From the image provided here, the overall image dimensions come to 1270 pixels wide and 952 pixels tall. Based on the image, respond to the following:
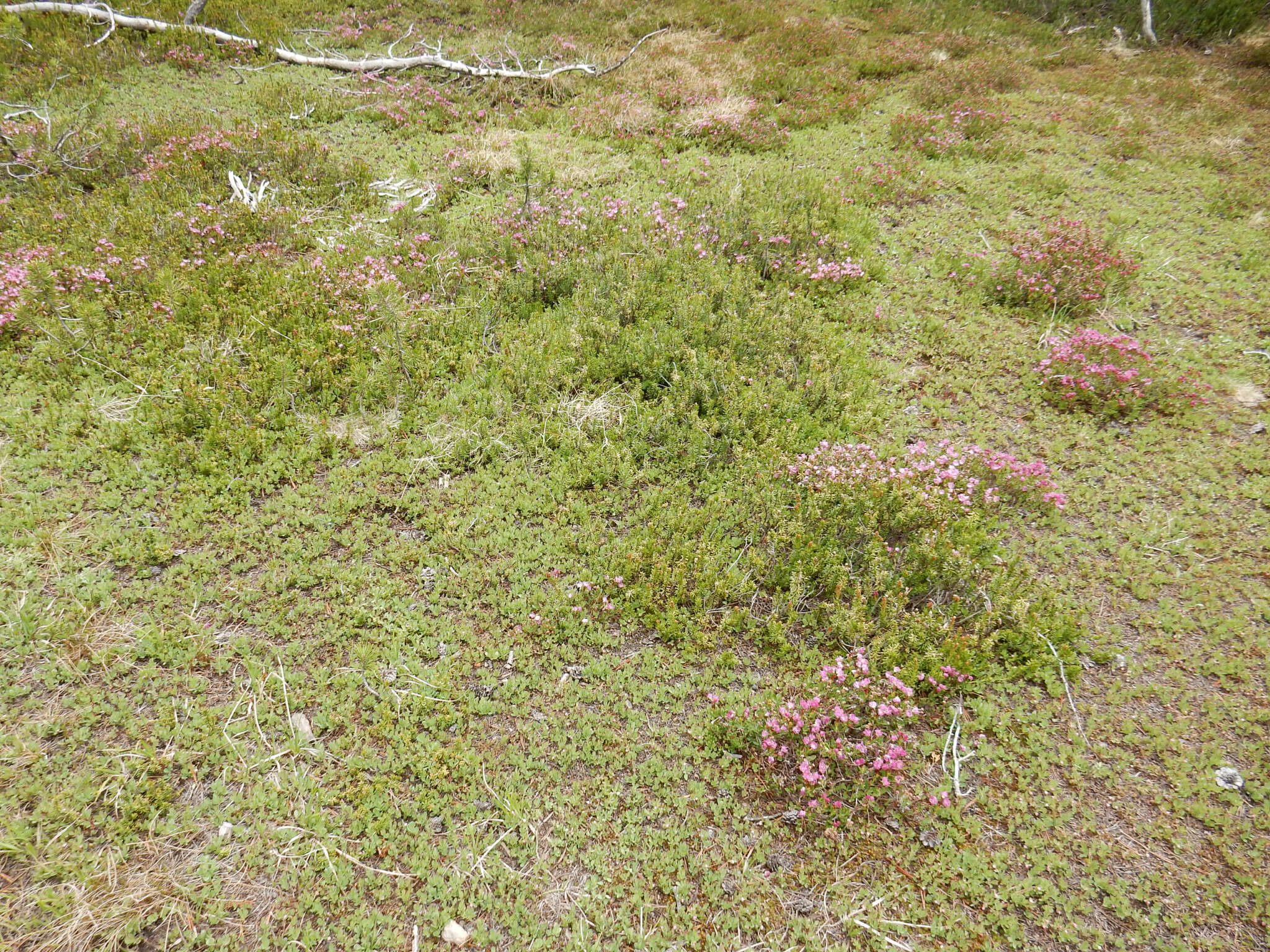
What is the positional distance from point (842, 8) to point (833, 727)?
24199 mm

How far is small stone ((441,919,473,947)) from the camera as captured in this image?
414 centimetres

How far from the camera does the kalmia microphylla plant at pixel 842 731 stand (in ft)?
16.1

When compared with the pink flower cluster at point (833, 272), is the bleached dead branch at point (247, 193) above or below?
above

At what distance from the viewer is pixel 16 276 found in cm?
789

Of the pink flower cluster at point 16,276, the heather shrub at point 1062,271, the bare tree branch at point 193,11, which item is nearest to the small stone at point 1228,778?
the heather shrub at point 1062,271

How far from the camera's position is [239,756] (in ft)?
15.8

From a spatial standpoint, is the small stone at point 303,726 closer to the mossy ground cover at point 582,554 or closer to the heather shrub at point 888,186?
the mossy ground cover at point 582,554

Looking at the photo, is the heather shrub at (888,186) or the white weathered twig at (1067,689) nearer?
the white weathered twig at (1067,689)

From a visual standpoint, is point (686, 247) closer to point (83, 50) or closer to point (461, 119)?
point (461, 119)

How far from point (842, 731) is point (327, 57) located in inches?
757

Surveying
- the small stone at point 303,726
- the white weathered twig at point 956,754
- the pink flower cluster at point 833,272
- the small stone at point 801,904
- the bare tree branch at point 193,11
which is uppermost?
the bare tree branch at point 193,11

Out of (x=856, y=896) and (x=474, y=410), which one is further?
(x=474, y=410)

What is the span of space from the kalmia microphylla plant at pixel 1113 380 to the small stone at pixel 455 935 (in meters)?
8.88

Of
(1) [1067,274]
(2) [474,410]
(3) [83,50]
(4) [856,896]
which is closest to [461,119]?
(3) [83,50]
